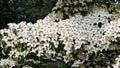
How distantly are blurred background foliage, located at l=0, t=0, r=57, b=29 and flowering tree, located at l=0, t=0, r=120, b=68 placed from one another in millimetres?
7052

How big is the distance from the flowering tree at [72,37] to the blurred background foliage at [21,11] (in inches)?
278

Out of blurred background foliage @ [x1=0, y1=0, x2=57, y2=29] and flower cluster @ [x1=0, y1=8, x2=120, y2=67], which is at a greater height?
blurred background foliage @ [x1=0, y1=0, x2=57, y2=29]

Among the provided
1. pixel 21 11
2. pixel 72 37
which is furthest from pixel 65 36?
pixel 21 11

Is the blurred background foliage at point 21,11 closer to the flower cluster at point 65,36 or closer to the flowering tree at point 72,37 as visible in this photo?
the flowering tree at point 72,37

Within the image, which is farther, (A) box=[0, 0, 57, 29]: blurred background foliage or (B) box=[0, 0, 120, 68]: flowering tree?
(A) box=[0, 0, 57, 29]: blurred background foliage

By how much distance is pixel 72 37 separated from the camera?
21.8ft

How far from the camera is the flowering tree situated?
6633 millimetres

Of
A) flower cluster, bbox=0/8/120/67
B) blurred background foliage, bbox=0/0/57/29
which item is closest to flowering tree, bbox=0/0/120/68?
flower cluster, bbox=0/8/120/67

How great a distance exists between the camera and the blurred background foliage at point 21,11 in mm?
14750

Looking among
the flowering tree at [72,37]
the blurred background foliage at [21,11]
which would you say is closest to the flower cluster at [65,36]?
the flowering tree at [72,37]

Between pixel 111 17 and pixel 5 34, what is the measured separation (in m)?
2.02

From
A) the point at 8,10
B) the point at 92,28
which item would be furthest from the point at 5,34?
the point at 8,10

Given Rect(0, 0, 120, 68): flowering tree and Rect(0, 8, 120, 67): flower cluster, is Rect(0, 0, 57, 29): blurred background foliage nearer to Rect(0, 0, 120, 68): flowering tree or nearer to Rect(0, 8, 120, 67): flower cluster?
Rect(0, 0, 120, 68): flowering tree

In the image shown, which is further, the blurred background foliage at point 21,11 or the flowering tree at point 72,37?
the blurred background foliage at point 21,11
